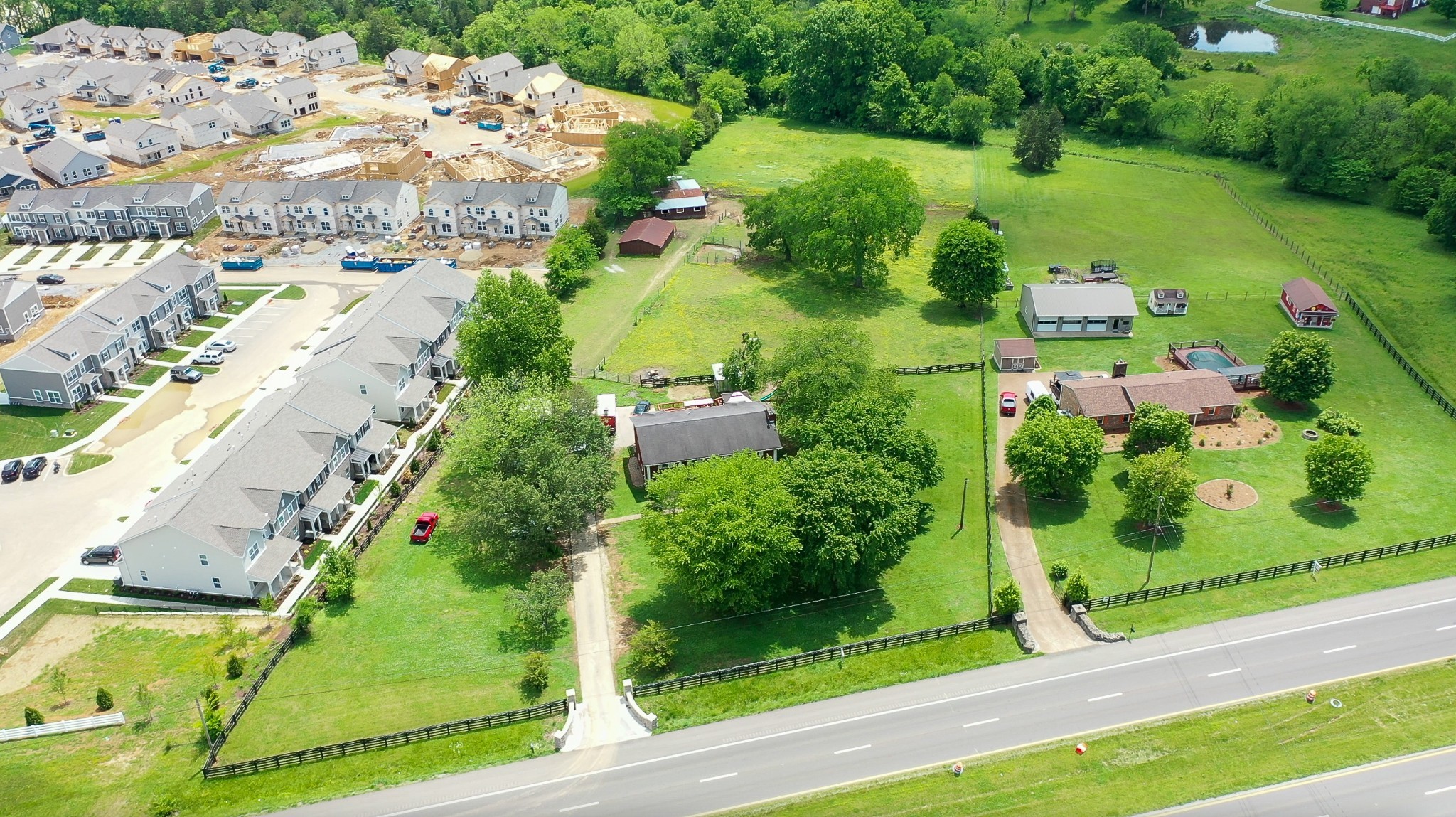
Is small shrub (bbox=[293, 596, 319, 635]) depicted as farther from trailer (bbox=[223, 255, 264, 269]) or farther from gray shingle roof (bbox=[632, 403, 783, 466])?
trailer (bbox=[223, 255, 264, 269])

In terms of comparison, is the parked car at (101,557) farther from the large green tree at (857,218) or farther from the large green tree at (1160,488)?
the large green tree at (1160,488)

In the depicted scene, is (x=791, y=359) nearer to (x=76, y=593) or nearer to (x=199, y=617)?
(x=199, y=617)

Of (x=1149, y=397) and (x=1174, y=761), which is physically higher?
(x=1149, y=397)

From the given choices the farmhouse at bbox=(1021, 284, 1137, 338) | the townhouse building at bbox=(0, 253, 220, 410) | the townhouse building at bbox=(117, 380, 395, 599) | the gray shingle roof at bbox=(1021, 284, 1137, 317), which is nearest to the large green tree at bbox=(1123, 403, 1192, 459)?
the farmhouse at bbox=(1021, 284, 1137, 338)

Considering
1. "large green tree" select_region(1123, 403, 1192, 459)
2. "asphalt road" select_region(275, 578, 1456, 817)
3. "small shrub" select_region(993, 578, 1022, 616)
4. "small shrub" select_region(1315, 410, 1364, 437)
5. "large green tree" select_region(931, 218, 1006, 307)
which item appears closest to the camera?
"asphalt road" select_region(275, 578, 1456, 817)

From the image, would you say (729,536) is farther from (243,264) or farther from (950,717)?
(243,264)

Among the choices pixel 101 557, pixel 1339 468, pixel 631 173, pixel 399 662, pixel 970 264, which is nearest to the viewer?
pixel 399 662

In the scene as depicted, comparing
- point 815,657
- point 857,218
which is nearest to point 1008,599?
point 815,657

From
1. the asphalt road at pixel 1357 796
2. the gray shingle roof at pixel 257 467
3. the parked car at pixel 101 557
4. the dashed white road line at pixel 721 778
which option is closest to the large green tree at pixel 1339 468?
the asphalt road at pixel 1357 796
